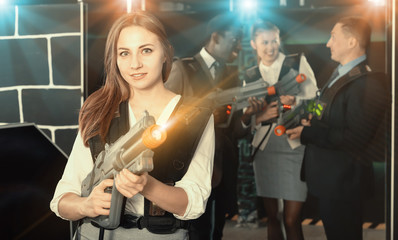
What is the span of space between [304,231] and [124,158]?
1.44 meters

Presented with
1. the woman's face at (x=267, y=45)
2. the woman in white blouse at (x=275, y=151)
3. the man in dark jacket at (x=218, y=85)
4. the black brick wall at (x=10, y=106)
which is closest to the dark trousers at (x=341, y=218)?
the woman in white blouse at (x=275, y=151)

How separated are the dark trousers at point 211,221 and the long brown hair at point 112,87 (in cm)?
100

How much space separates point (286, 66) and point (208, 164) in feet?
3.51

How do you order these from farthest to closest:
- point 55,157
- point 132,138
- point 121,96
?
point 55,157 → point 121,96 → point 132,138

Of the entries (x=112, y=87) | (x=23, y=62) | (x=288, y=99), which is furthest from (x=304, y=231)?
(x=23, y=62)

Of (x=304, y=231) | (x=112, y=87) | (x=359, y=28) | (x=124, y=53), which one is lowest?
(x=304, y=231)

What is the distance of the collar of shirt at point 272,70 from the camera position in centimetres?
237

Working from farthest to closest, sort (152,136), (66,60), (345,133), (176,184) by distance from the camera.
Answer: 1. (66,60)
2. (345,133)
3. (176,184)
4. (152,136)

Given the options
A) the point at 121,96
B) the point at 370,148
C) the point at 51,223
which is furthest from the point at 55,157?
the point at 370,148

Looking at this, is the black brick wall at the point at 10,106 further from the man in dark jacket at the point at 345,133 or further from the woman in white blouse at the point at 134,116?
the man in dark jacket at the point at 345,133

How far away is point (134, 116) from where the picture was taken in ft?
4.87

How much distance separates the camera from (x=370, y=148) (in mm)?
2332

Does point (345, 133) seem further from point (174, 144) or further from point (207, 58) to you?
point (174, 144)

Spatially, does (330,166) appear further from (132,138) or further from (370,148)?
(132,138)
